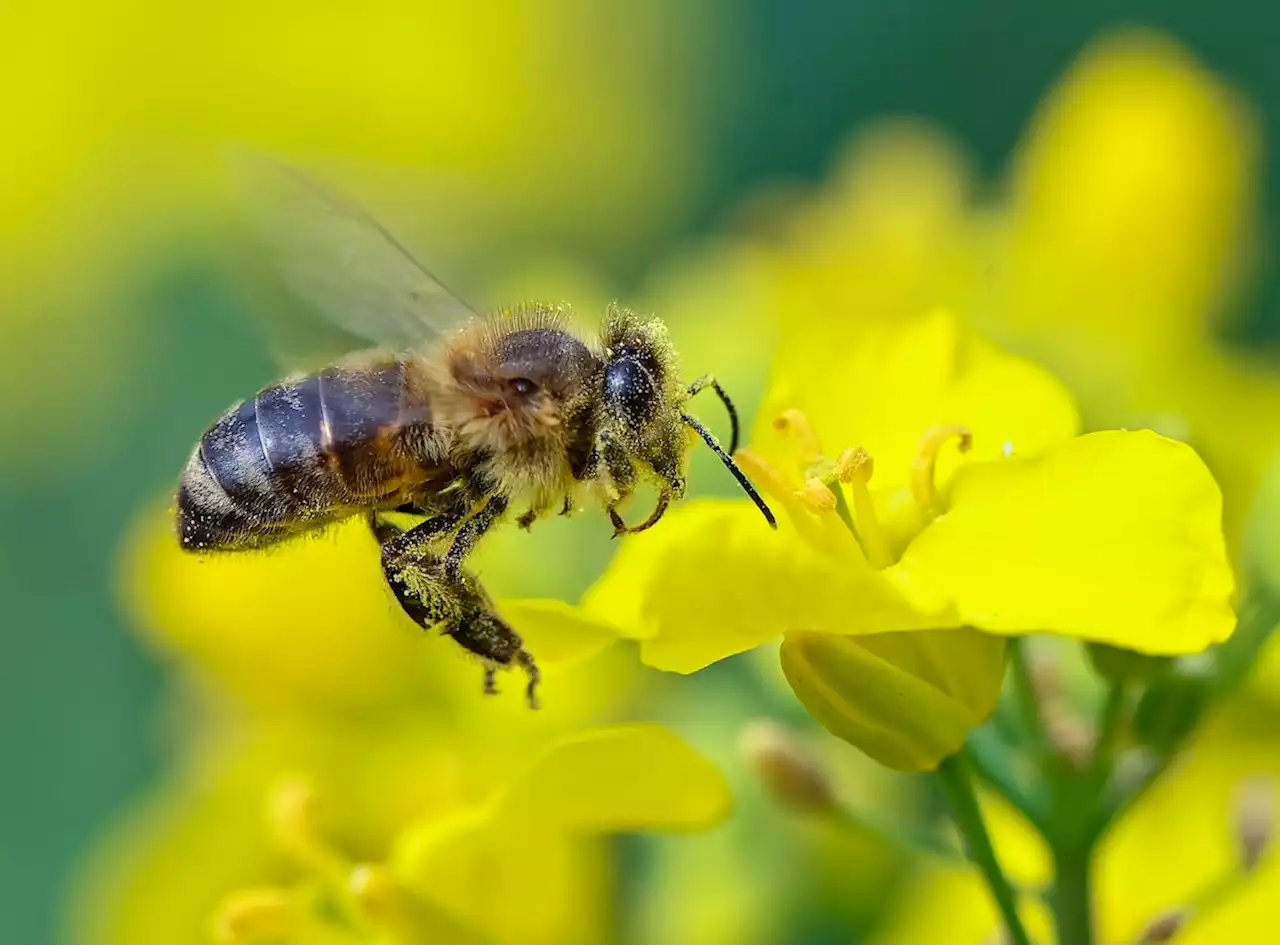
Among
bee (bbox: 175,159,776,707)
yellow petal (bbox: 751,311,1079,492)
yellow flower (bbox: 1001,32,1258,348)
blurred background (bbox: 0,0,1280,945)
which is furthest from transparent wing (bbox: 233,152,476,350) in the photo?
yellow flower (bbox: 1001,32,1258,348)

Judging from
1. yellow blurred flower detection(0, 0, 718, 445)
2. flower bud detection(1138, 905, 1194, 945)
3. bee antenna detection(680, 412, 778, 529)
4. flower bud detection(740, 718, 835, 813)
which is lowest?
yellow blurred flower detection(0, 0, 718, 445)

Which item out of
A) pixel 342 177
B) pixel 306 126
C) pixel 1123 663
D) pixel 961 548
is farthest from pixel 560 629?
pixel 306 126

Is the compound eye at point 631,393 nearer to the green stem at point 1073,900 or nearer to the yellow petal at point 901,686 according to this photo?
the yellow petal at point 901,686

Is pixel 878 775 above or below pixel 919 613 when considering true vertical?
below

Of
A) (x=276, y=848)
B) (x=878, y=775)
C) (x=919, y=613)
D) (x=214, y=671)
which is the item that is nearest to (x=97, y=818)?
(x=214, y=671)

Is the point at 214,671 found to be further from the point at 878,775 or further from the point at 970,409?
the point at 970,409

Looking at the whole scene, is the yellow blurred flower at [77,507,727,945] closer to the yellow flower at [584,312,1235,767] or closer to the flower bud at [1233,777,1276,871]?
the yellow flower at [584,312,1235,767]
